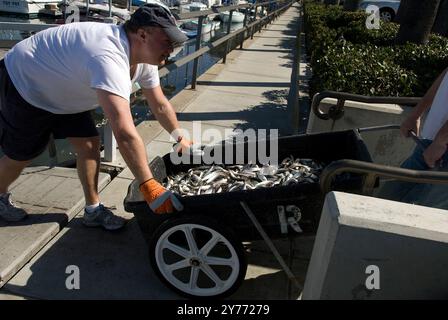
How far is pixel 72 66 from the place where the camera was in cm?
253

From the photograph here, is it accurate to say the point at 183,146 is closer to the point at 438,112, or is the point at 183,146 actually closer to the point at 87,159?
the point at 87,159

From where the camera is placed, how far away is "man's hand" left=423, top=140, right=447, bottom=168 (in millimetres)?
2561

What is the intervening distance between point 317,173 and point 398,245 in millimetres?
1140

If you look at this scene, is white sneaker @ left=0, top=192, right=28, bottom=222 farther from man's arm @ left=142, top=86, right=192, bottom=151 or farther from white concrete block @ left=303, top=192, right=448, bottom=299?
white concrete block @ left=303, top=192, right=448, bottom=299

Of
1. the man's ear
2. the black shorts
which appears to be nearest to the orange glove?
the man's ear

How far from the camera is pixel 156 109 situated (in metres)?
3.24

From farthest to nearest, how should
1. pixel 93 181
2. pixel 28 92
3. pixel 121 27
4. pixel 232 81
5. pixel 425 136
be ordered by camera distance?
pixel 232 81 < pixel 93 181 < pixel 425 136 < pixel 28 92 < pixel 121 27

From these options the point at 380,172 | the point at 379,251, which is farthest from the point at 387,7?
the point at 379,251

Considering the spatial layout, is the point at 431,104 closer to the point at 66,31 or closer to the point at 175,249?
the point at 175,249

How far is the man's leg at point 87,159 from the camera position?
311 centimetres

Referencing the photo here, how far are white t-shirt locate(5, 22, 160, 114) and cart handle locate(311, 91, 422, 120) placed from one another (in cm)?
146

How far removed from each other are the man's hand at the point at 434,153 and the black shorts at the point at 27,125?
227 cm
